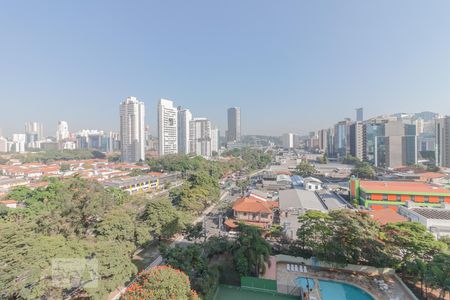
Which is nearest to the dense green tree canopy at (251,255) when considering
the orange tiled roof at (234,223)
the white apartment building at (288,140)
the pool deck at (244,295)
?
the pool deck at (244,295)

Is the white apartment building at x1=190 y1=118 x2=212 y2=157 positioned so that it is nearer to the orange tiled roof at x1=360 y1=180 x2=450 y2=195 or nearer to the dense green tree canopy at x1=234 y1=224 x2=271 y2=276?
the orange tiled roof at x1=360 y1=180 x2=450 y2=195

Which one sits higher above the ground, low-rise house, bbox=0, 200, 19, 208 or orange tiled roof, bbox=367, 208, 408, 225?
orange tiled roof, bbox=367, 208, 408, 225

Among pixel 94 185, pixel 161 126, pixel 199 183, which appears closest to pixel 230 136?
pixel 161 126

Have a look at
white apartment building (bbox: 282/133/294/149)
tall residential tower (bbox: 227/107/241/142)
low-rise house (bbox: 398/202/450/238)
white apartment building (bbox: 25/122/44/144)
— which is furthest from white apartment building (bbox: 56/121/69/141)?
low-rise house (bbox: 398/202/450/238)

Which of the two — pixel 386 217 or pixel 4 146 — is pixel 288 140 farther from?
pixel 4 146

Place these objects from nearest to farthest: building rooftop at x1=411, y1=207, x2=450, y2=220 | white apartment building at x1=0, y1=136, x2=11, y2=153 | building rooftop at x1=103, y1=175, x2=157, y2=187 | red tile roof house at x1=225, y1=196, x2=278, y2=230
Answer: building rooftop at x1=411, y1=207, x2=450, y2=220, red tile roof house at x1=225, y1=196, x2=278, y2=230, building rooftop at x1=103, y1=175, x2=157, y2=187, white apartment building at x1=0, y1=136, x2=11, y2=153

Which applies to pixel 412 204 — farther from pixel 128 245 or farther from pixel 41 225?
pixel 41 225
